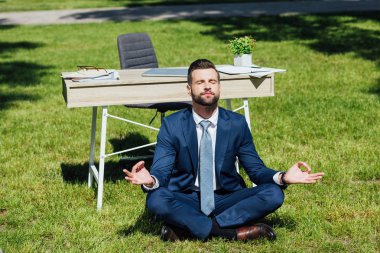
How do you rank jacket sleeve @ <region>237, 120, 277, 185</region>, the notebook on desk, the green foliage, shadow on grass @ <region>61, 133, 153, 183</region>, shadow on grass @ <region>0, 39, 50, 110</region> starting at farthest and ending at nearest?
shadow on grass @ <region>0, 39, 50, 110</region> → shadow on grass @ <region>61, 133, 153, 183</region> → the green foliage → the notebook on desk → jacket sleeve @ <region>237, 120, 277, 185</region>

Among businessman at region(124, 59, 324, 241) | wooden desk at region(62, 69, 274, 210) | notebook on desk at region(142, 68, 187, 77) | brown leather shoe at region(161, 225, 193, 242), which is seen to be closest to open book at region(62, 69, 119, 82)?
wooden desk at region(62, 69, 274, 210)

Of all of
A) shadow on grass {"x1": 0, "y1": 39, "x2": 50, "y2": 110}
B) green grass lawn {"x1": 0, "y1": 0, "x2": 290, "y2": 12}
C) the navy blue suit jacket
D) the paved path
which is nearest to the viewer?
the navy blue suit jacket

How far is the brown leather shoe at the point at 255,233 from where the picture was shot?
476 centimetres

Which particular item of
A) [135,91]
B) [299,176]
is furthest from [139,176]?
[135,91]

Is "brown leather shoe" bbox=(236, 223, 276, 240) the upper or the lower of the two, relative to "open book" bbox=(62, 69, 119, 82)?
lower

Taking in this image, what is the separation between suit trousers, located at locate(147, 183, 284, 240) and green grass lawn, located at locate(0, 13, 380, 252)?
0.48 ft

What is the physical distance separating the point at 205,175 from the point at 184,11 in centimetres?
1696

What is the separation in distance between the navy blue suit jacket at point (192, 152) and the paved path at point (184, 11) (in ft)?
48.2

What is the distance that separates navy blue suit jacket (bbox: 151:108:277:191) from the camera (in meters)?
4.77

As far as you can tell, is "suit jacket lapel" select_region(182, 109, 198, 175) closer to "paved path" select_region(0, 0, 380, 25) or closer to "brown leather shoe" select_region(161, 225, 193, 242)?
"brown leather shoe" select_region(161, 225, 193, 242)

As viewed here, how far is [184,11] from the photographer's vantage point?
21219 mm

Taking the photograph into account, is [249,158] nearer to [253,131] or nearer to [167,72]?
A: [167,72]

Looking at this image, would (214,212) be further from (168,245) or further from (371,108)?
(371,108)

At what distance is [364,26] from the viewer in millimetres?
16188
